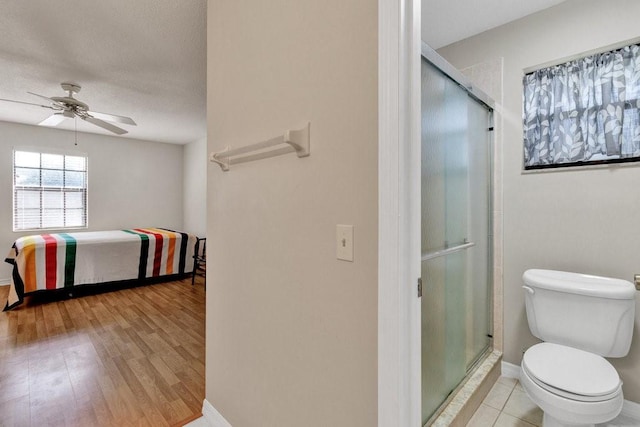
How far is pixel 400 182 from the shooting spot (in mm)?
854

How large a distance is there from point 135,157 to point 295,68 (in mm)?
5616

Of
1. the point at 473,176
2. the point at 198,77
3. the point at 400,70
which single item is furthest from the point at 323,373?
the point at 198,77

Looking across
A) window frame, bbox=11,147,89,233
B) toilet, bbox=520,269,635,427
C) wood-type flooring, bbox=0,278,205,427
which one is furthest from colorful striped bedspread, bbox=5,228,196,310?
toilet, bbox=520,269,635,427

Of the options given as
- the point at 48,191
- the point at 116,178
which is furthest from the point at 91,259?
the point at 116,178

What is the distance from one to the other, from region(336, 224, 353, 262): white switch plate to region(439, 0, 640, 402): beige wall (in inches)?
64.3

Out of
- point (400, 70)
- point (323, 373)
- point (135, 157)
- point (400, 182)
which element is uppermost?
point (135, 157)

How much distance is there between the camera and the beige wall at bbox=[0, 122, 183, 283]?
455 cm

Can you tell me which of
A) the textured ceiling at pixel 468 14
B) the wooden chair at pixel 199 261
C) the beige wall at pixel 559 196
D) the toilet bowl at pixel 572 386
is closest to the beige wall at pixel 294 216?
the toilet bowl at pixel 572 386

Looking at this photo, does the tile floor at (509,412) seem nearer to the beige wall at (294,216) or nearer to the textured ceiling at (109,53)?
the beige wall at (294,216)

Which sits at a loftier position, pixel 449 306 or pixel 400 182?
pixel 400 182

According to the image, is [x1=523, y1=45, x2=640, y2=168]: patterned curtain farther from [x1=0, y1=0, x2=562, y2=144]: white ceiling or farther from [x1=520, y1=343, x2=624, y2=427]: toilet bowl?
[x1=520, y1=343, x2=624, y2=427]: toilet bowl

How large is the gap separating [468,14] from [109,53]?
2721 mm

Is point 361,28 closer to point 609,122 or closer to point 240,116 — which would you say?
point 240,116

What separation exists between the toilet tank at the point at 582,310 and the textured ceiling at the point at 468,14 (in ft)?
5.38
